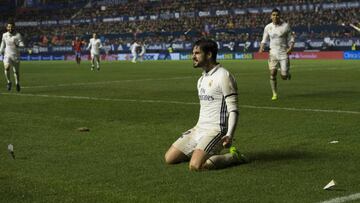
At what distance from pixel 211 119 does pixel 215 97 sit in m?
0.30

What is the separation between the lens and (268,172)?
7.29 metres

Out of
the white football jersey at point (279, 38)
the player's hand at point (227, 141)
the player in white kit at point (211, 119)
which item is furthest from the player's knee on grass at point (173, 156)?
the white football jersey at point (279, 38)

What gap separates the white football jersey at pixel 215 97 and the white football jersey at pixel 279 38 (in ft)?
31.8

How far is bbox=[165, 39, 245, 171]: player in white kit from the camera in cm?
754

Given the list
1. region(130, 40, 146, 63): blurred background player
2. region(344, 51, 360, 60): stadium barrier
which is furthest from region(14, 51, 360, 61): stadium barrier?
region(130, 40, 146, 63): blurred background player

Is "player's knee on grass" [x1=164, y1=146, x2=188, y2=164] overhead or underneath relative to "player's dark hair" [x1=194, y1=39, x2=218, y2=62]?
underneath

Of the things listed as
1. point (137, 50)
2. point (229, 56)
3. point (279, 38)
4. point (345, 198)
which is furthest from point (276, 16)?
point (229, 56)

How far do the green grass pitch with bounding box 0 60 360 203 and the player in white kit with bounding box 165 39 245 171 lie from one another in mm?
194

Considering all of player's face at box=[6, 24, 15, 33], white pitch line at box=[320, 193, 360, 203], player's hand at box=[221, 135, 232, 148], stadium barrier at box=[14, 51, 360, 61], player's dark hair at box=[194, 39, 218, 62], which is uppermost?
player's face at box=[6, 24, 15, 33]

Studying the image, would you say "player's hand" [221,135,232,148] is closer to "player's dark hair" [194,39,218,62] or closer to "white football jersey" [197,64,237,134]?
"white football jersey" [197,64,237,134]

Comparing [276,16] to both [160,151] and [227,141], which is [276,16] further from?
[227,141]

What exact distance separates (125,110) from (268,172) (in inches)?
305

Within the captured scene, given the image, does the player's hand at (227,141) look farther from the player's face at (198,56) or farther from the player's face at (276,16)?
the player's face at (276,16)

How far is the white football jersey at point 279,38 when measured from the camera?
17.4 metres
